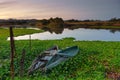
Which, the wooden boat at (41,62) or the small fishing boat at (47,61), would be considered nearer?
the wooden boat at (41,62)

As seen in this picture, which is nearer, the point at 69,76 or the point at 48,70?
the point at 69,76

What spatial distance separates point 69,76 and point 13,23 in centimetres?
547

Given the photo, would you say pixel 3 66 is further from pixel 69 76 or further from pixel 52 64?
pixel 69 76

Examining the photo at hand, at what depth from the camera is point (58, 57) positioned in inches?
630

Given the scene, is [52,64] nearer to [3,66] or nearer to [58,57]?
[58,57]

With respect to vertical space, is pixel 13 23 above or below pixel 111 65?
above

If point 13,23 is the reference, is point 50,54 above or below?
below

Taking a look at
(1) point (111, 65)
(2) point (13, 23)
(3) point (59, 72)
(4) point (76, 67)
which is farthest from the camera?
(1) point (111, 65)

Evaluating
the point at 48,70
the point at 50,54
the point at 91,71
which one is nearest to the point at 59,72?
the point at 48,70

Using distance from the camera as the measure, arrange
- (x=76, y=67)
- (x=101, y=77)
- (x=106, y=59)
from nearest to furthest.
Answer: (x=101, y=77), (x=76, y=67), (x=106, y=59)

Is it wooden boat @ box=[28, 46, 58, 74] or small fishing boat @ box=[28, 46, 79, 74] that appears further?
small fishing boat @ box=[28, 46, 79, 74]

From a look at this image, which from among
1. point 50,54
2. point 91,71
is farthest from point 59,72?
point 50,54

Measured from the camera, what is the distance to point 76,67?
15117 millimetres

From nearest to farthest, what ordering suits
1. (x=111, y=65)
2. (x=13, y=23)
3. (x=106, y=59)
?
(x=13, y=23), (x=111, y=65), (x=106, y=59)
